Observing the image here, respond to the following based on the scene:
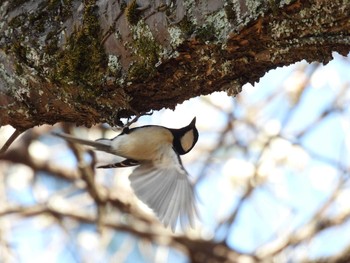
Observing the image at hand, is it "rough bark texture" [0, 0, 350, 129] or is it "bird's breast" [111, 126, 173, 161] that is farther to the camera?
"bird's breast" [111, 126, 173, 161]

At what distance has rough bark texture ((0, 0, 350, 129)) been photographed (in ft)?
2.43

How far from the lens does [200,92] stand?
3.00ft

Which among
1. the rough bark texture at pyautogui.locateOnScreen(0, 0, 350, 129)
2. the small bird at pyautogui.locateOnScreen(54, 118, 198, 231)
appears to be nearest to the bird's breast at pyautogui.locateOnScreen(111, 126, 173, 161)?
the small bird at pyautogui.locateOnScreen(54, 118, 198, 231)

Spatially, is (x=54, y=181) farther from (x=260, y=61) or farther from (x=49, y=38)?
(x=260, y=61)

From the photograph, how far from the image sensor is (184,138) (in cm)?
131

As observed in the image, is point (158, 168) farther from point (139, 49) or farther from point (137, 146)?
point (139, 49)

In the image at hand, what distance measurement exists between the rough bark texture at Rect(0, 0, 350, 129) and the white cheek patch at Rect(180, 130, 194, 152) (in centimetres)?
28

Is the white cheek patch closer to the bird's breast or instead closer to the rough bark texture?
the bird's breast

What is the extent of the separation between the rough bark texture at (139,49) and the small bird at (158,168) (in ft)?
0.53

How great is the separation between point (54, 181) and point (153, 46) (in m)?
1.43

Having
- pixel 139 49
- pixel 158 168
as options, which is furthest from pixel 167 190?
pixel 139 49

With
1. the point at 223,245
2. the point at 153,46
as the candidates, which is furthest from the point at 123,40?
the point at 223,245

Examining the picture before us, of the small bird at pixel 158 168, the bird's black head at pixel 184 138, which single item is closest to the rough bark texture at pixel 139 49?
the small bird at pixel 158 168

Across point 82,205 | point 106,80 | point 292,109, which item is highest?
point 292,109
